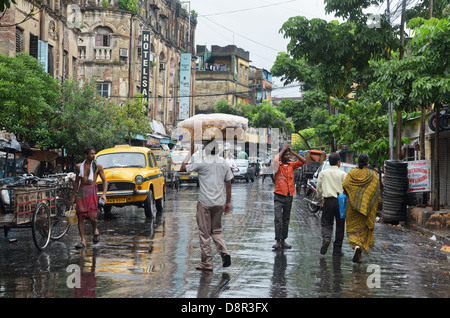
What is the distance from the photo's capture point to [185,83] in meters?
59.6

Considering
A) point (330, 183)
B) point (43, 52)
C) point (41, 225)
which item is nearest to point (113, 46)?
point (43, 52)

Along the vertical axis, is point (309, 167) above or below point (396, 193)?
above

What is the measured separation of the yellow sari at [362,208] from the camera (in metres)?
10.2

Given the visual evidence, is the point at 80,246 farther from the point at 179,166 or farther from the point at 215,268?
the point at 179,166

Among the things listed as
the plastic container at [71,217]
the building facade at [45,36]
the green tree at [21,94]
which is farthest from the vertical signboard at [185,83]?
the plastic container at [71,217]

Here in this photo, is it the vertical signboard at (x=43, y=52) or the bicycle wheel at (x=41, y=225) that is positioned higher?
the vertical signboard at (x=43, y=52)

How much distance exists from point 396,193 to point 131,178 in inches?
309

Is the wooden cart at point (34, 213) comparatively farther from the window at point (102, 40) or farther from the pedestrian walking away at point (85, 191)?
the window at point (102, 40)

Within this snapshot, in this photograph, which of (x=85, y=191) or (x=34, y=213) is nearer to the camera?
(x=34, y=213)

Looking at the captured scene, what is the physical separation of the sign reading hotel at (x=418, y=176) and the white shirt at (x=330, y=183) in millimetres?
7333

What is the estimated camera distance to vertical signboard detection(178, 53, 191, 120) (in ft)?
195

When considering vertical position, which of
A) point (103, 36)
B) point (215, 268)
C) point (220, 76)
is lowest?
point (215, 268)

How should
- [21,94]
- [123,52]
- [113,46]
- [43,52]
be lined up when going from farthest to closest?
[113,46] → [123,52] → [43,52] → [21,94]
